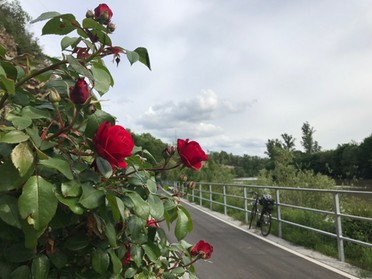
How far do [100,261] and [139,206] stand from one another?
19 cm

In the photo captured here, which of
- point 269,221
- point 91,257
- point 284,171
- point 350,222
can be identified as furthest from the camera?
point 284,171

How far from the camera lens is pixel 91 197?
874 mm

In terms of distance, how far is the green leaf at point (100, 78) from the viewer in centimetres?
100

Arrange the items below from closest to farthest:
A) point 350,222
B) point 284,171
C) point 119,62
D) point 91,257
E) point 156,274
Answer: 1. point 91,257
2. point 119,62
3. point 156,274
4. point 350,222
5. point 284,171

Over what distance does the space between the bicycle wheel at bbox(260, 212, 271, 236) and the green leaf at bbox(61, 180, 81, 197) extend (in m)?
8.28

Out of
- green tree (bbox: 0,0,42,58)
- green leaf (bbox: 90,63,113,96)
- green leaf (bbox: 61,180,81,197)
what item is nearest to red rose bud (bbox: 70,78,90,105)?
green leaf (bbox: 90,63,113,96)

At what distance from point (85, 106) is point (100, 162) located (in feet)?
0.51

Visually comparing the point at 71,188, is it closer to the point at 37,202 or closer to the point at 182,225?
the point at 37,202

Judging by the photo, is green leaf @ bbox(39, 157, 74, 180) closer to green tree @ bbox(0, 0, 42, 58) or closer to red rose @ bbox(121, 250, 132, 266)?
red rose @ bbox(121, 250, 132, 266)

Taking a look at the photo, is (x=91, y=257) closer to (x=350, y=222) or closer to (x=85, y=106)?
(x=85, y=106)

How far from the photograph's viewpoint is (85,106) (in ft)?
3.02

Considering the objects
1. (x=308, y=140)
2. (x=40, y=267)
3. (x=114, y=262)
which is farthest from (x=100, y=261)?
(x=308, y=140)

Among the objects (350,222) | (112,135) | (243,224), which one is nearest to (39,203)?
(112,135)

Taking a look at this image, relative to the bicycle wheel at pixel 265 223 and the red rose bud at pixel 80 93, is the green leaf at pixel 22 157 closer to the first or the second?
the red rose bud at pixel 80 93
